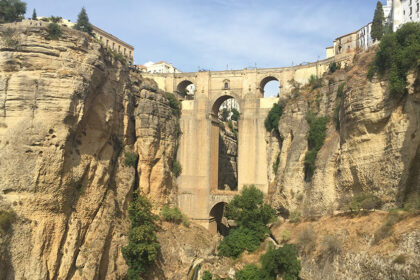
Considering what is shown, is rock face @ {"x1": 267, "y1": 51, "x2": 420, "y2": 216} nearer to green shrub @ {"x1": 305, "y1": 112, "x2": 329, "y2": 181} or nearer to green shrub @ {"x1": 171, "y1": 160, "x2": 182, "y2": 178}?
green shrub @ {"x1": 305, "y1": 112, "x2": 329, "y2": 181}

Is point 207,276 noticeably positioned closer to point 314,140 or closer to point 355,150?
point 314,140

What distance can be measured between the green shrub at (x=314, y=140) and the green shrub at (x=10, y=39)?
19069 mm

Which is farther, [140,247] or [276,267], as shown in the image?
[140,247]

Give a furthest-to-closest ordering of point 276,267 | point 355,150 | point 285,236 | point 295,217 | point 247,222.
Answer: point 247,222
point 295,217
point 285,236
point 276,267
point 355,150

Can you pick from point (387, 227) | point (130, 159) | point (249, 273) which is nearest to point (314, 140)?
point (249, 273)

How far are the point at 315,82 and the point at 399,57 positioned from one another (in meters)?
13.5

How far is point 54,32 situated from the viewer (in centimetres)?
2684

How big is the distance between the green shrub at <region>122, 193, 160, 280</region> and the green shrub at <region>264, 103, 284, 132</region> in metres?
11.8

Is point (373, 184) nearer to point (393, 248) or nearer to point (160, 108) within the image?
point (393, 248)

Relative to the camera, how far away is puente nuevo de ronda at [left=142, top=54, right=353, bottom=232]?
3553 cm

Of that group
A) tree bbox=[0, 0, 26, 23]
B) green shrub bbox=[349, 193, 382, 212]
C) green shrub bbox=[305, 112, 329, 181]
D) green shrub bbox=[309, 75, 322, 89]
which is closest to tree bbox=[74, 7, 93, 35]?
tree bbox=[0, 0, 26, 23]

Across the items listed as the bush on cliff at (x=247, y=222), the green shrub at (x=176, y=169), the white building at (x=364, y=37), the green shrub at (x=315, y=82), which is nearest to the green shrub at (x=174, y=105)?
the green shrub at (x=176, y=169)

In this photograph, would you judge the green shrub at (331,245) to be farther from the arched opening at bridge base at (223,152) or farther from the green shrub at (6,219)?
the arched opening at bridge base at (223,152)

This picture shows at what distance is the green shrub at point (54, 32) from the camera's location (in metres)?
26.7
